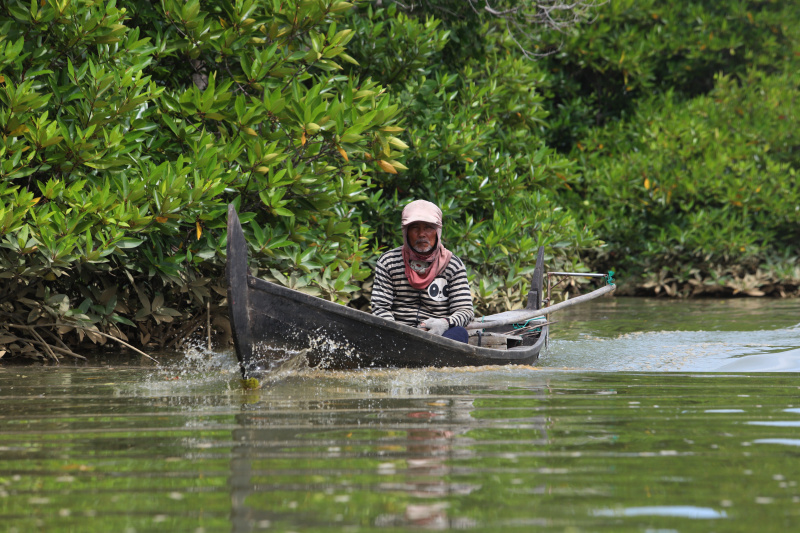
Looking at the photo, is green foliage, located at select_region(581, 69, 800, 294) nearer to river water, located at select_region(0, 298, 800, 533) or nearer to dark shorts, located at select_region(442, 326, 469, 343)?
dark shorts, located at select_region(442, 326, 469, 343)

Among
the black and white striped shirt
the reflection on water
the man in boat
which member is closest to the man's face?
the man in boat

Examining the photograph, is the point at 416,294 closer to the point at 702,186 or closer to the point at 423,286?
the point at 423,286

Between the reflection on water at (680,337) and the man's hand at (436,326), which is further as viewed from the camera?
the reflection on water at (680,337)

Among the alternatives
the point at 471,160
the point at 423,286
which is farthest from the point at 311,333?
the point at 471,160

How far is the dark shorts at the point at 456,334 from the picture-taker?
22.1 ft

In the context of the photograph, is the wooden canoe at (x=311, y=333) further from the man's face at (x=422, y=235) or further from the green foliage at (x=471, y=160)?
the green foliage at (x=471, y=160)

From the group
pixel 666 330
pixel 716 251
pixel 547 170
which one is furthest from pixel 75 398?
pixel 716 251

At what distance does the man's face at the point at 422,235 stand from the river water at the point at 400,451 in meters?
1.01

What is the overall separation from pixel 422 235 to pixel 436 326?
2.36ft

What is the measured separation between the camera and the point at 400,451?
351cm

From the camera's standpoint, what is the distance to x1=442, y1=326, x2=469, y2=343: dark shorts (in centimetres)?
674

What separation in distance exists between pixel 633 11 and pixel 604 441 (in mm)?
14991

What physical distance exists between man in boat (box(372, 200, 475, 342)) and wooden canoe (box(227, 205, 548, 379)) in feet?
1.76

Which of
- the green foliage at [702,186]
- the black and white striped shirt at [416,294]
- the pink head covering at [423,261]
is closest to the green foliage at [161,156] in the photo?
the black and white striped shirt at [416,294]
